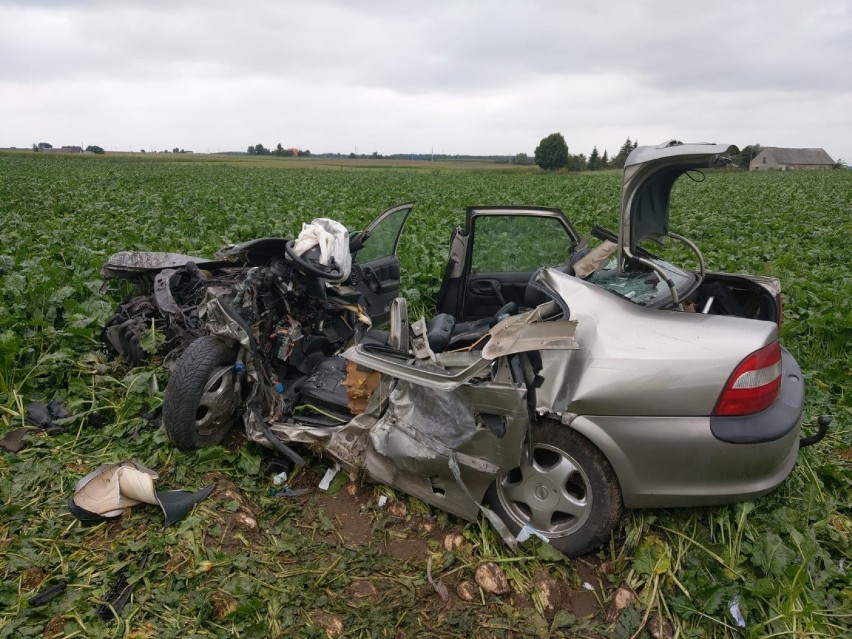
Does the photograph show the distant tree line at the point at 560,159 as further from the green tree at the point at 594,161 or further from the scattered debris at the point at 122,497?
the scattered debris at the point at 122,497

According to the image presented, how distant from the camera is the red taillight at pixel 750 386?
2.45m

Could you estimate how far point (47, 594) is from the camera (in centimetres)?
267

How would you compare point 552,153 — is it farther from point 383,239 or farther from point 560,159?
point 383,239

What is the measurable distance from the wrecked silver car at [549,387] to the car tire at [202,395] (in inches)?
0.4

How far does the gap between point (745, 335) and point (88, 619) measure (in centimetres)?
329

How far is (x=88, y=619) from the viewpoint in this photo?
256 cm

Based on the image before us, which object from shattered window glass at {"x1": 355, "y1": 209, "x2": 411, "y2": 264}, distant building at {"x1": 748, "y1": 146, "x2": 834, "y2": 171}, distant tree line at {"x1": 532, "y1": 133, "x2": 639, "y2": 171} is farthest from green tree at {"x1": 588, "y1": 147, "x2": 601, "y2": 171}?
shattered window glass at {"x1": 355, "y1": 209, "x2": 411, "y2": 264}

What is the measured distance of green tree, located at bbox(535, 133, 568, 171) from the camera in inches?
2630

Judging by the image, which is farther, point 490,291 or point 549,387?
point 490,291

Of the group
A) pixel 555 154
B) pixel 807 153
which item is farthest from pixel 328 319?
pixel 807 153

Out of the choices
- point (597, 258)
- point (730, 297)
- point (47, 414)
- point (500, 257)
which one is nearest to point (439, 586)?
point (597, 258)

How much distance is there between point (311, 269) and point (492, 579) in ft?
8.40

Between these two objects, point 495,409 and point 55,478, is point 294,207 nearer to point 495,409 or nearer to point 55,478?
point 55,478

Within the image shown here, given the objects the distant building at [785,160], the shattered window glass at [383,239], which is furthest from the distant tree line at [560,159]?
the shattered window glass at [383,239]
